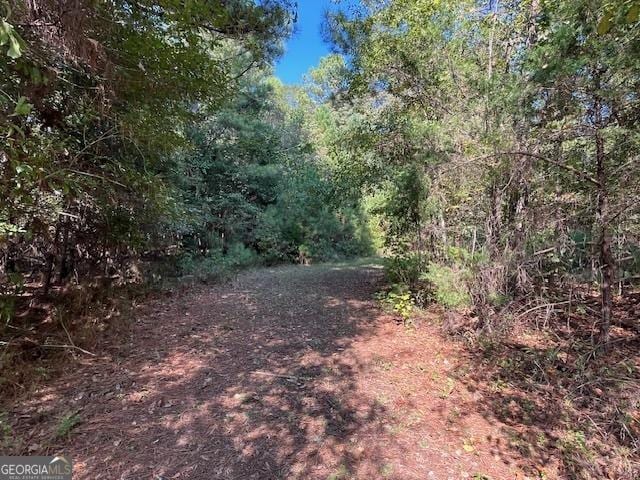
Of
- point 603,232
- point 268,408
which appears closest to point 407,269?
point 603,232

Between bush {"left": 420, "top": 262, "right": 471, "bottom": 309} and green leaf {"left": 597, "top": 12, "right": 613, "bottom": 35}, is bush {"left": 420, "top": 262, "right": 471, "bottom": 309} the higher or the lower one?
the lower one

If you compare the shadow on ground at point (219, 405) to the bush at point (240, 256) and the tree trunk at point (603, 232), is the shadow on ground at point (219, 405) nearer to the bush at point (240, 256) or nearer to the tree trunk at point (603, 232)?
the tree trunk at point (603, 232)

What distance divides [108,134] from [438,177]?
11.4 feet

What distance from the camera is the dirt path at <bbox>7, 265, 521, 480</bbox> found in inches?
87.4

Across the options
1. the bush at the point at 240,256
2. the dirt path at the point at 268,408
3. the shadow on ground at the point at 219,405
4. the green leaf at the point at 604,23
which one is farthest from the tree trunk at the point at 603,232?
the bush at the point at 240,256

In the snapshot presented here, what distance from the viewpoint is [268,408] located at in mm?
2756

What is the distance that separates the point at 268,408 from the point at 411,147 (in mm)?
3912

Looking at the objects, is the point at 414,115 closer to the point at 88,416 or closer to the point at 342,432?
the point at 342,432

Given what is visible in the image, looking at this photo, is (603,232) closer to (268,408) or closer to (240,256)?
(268,408)

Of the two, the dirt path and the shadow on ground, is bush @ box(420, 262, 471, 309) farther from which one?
the shadow on ground

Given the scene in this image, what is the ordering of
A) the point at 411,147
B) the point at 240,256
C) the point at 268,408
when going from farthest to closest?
the point at 240,256, the point at 411,147, the point at 268,408

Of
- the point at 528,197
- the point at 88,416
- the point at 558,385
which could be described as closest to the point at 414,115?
the point at 528,197

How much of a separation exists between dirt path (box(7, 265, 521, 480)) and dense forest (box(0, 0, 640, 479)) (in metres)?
0.69

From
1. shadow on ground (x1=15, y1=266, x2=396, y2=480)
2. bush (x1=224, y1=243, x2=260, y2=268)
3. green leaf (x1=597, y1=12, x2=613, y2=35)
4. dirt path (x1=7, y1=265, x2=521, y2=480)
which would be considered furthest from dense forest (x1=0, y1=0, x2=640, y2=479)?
bush (x1=224, y1=243, x2=260, y2=268)
